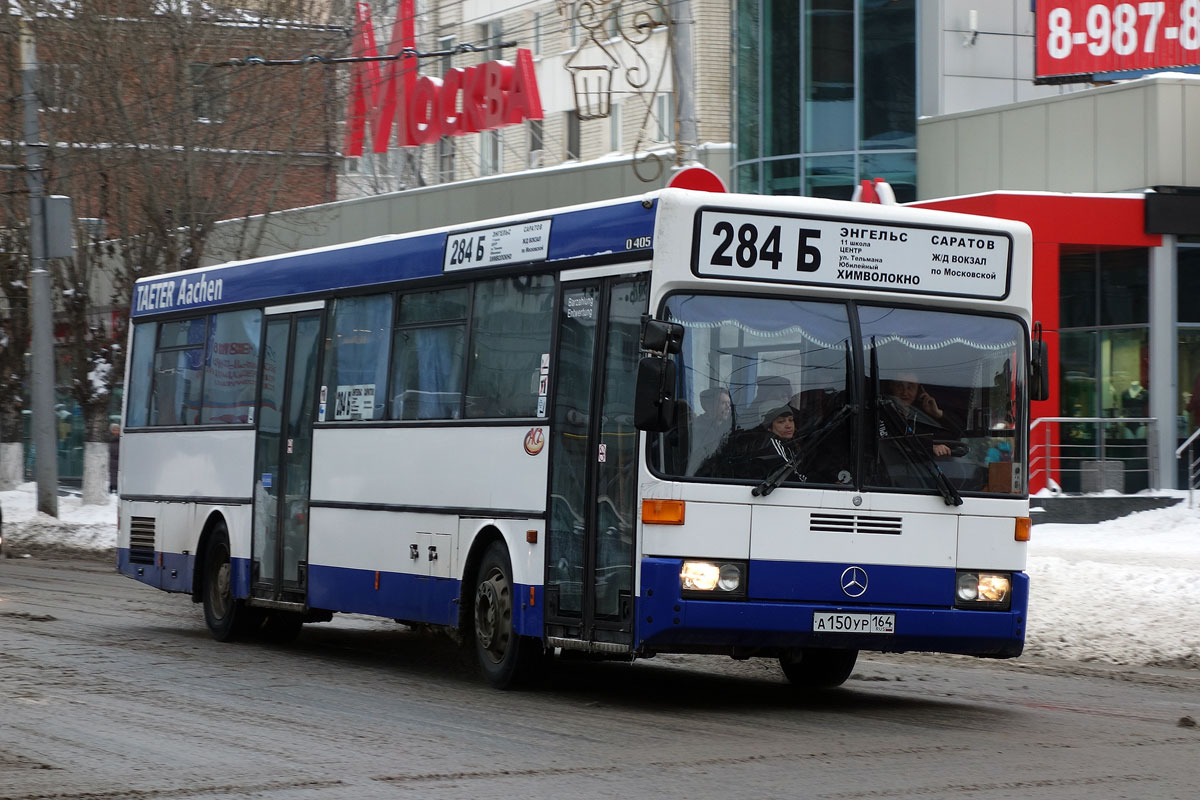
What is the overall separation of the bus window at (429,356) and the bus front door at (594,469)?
4.27ft

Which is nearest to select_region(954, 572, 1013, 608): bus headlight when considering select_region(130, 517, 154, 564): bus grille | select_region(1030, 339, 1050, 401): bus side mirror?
select_region(1030, 339, 1050, 401): bus side mirror

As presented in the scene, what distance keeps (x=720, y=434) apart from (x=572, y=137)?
4274cm

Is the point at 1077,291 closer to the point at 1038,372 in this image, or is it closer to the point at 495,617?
the point at 1038,372

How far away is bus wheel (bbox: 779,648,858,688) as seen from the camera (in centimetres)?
1227

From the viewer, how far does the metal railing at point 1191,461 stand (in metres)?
26.8

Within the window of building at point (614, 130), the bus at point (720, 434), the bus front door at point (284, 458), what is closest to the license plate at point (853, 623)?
the bus at point (720, 434)

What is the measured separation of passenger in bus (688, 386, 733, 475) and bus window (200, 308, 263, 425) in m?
5.92

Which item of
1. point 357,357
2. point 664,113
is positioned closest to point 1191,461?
point 357,357

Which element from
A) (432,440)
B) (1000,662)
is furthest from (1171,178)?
(432,440)

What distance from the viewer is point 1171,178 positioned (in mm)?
27828

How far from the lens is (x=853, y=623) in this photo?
10.7 m

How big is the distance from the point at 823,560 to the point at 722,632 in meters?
0.69

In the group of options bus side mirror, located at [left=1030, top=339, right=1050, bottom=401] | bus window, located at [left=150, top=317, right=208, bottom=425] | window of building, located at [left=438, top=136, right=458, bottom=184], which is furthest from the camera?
window of building, located at [left=438, top=136, right=458, bottom=184]

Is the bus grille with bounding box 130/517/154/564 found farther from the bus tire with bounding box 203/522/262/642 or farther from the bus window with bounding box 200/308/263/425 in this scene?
the bus window with bounding box 200/308/263/425
